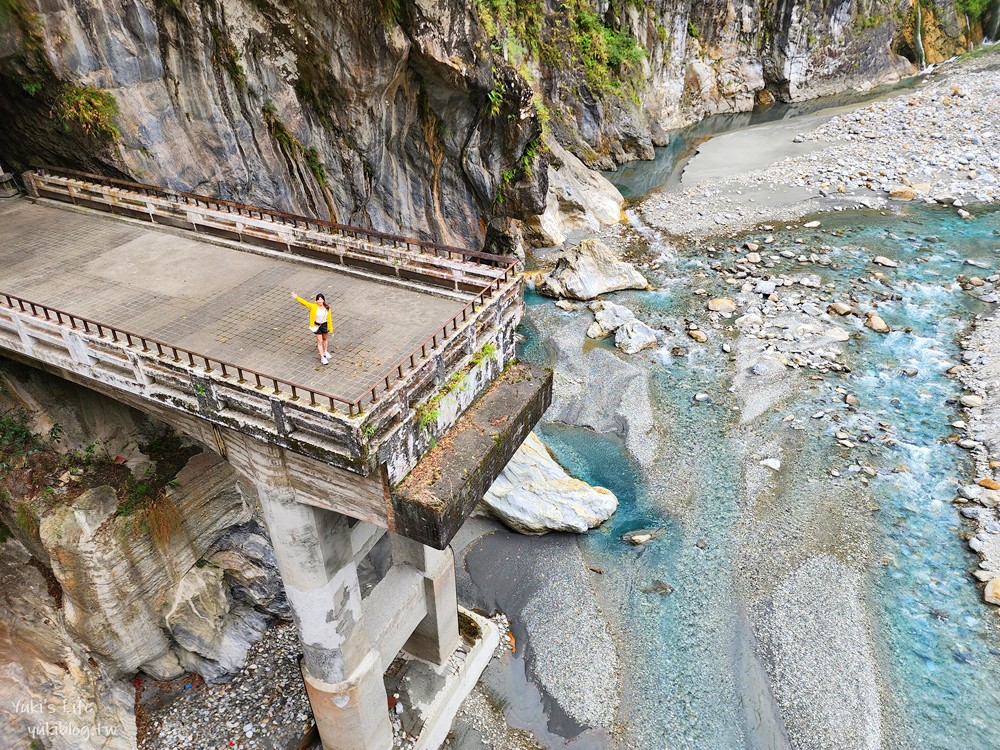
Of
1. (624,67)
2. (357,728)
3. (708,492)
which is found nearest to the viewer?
(357,728)

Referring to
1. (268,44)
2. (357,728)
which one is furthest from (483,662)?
(268,44)

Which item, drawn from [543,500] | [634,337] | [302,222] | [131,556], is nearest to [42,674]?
[131,556]

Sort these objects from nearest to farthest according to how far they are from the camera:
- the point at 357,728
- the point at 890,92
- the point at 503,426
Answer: the point at 503,426 → the point at 357,728 → the point at 890,92

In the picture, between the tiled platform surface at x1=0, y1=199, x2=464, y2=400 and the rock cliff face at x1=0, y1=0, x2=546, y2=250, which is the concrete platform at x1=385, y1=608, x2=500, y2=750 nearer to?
the tiled platform surface at x1=0, y1=199, x2=464, y2=400

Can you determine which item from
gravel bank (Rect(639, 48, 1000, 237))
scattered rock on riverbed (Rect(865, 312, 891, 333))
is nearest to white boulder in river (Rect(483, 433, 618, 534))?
scattered rock on riverbed (Rect(865, 312, 891, 333))

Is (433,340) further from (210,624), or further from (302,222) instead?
(210,624)

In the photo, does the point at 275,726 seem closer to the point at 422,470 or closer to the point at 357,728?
the point at 357,728
